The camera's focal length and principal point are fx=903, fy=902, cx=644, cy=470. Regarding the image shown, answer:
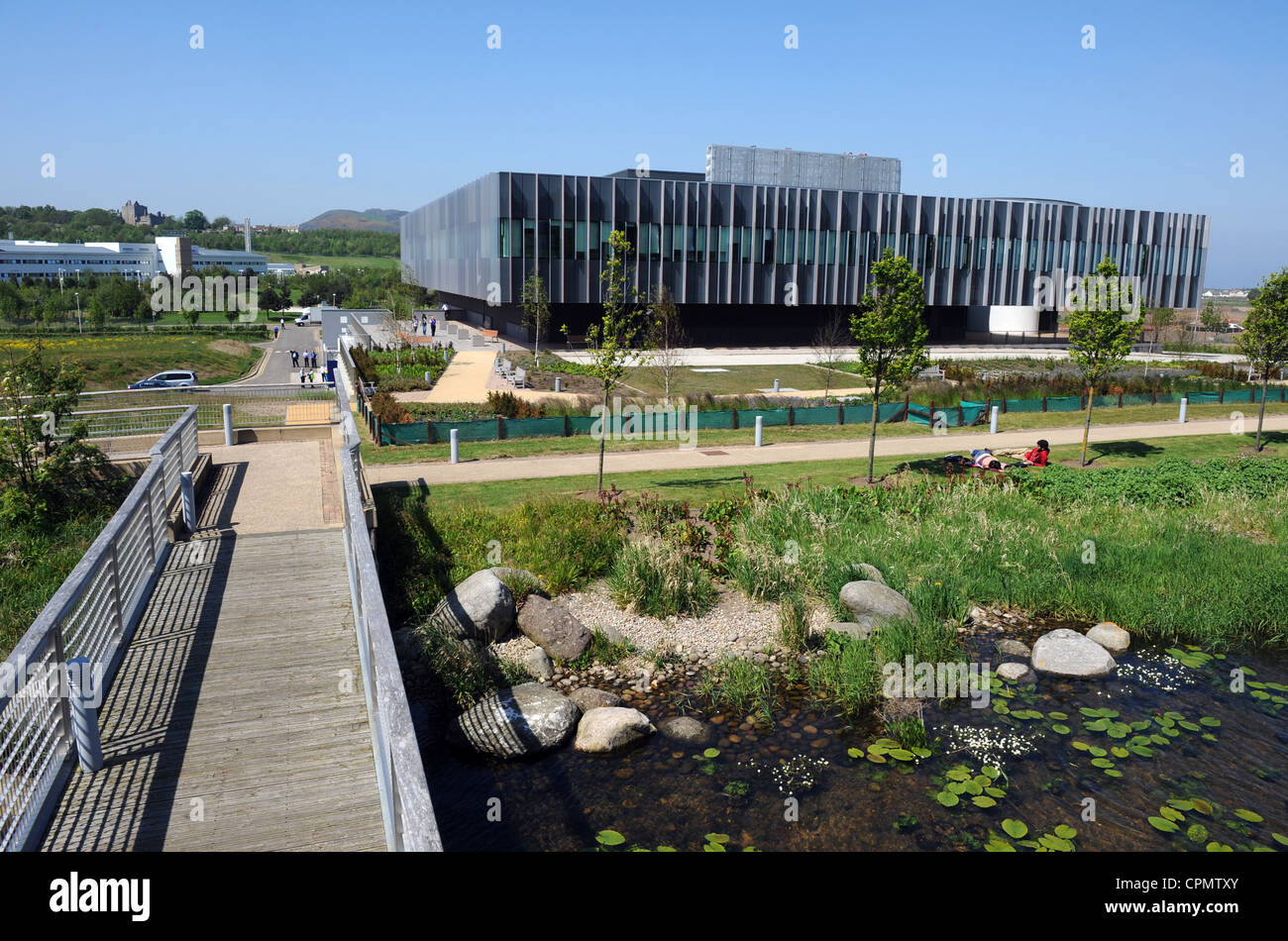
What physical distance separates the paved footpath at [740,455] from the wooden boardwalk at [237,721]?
978 cm

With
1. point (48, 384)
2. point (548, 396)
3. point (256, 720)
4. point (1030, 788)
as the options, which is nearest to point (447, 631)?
point (256, 720)

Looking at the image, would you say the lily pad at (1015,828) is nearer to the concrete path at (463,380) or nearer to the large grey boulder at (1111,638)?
the large grey boulder at (1111,638)

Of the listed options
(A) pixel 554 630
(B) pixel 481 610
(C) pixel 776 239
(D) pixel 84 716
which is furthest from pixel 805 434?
(C) pixel 776 239

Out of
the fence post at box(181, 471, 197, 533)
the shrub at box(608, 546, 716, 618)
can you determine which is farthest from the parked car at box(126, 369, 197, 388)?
the shrub at box(608, 546, 716, 618)

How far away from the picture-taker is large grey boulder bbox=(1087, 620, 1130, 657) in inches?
551

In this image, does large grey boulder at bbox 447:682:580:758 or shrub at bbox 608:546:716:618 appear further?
shrub at bbox 608:546:716:618

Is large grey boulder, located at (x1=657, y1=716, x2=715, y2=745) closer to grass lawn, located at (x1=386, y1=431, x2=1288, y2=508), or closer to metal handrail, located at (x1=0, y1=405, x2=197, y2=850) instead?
metal handrail, located at (x1=0, y1=405, x2=197, y2=850)

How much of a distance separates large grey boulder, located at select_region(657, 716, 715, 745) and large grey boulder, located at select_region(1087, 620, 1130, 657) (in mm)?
6685

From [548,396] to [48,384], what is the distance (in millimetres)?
19940

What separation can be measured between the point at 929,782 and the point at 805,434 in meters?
18.5

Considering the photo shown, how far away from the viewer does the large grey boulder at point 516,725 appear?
11.1 m

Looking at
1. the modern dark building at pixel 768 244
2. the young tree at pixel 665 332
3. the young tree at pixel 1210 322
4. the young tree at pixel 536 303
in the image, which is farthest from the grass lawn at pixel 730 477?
the young tree at pixel 1210 322

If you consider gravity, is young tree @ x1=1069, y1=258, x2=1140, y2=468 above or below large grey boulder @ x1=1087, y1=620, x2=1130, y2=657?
above
